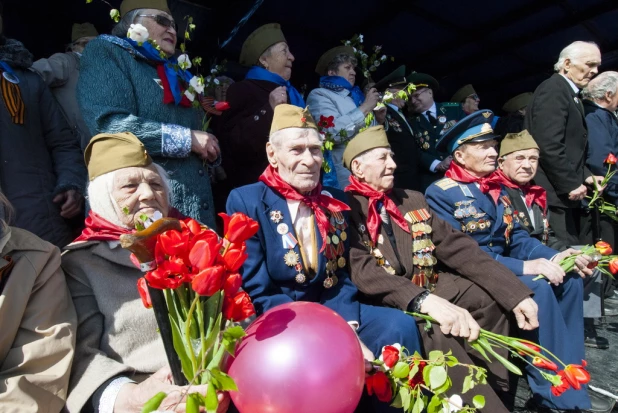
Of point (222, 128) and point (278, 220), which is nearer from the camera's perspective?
point (278, 220)

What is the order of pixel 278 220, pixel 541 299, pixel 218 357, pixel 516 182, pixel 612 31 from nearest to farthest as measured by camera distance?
pixel 218 357, pixel 278 220, pixel 541 299, pixel 516 182, pixel 612 31

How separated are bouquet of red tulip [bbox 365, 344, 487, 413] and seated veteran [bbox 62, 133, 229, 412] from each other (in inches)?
28.9

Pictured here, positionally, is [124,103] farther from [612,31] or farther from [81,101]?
[612,31]

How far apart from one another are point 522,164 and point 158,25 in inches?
116

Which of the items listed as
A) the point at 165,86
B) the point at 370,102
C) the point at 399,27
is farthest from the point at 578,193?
the point at 165,86

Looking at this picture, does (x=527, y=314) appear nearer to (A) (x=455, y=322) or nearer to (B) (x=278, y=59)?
(A) (x=455, y=322)

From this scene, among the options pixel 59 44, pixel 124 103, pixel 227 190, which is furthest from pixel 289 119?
pixel 59 44

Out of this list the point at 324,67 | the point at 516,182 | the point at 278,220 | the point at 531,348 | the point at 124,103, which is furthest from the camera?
the point at 324,67

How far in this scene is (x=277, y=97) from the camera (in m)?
3.36

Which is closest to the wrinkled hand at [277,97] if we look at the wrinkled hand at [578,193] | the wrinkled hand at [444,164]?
the wrinkled hand at [444,164]

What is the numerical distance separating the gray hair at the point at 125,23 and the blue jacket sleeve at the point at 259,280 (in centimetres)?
138

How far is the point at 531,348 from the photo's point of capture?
6.89ft

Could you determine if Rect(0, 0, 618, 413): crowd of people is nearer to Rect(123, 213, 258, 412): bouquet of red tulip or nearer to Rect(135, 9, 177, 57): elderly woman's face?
Rect(135, 9, 177, 57): elderly woman's face

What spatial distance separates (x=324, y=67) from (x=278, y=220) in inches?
95.7
